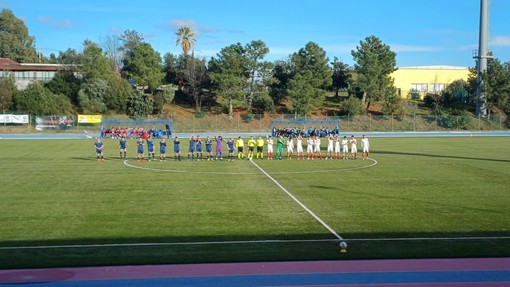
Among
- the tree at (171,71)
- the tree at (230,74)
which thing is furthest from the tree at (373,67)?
the tree at (171,71)

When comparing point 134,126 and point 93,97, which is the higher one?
point 93,97

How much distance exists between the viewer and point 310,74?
7225cm

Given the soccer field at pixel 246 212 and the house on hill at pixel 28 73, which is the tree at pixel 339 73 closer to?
the house on hill at pixel 28 73

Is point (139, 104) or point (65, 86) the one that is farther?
point (65, 86)

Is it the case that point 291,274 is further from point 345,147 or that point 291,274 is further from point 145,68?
point 145,68

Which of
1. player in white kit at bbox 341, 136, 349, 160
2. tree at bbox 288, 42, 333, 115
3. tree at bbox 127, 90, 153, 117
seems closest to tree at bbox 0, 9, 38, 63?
tree at bbox 127, 90, 153, 117

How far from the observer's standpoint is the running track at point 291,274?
9.86 meters

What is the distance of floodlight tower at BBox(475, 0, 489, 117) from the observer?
2674 inches

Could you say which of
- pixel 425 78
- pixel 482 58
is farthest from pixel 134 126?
pixel 425 78

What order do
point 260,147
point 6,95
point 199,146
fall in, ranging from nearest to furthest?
point 199,146 → point 260,147 → point 6,95

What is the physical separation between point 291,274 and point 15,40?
10184 centimetres

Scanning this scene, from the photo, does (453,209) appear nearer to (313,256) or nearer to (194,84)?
(313,256)

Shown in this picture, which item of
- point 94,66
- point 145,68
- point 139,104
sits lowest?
point 139,104

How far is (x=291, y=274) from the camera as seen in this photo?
10.4 m
